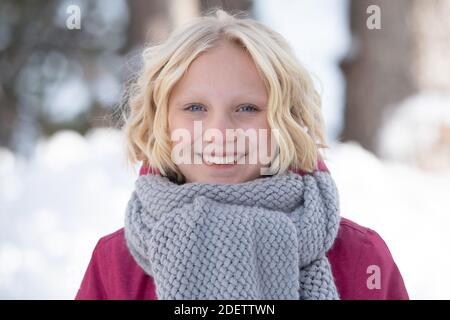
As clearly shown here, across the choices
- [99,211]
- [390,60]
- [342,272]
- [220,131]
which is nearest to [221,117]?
[220,131]

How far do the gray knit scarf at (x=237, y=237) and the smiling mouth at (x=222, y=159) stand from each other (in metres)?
0.05

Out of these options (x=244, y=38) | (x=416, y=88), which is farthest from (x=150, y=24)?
(x=244, y=38)

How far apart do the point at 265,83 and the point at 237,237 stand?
31 centimetres

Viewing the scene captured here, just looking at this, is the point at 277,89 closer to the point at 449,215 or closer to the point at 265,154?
the point at 265,154

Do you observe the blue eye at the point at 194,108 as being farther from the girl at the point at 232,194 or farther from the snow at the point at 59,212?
the snow at the point at 59,212

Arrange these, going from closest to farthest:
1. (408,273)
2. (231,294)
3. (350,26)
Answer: (231,294), (408,273), (350,26)

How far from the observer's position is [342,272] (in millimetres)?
1407

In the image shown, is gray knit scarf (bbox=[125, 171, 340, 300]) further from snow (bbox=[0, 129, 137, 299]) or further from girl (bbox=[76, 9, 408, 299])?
snow (bbox=[0, 129, 137, 299])

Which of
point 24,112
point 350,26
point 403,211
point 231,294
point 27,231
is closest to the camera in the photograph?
point 231,294

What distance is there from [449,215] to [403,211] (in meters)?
0.19

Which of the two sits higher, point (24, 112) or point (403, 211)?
point (24, 112)

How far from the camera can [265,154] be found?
1412mm

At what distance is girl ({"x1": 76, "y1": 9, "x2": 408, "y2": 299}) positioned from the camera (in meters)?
1.26

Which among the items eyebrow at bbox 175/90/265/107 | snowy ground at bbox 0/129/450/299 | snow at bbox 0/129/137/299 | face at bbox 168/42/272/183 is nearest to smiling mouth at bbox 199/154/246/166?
face at bbox 168/42/272/183
